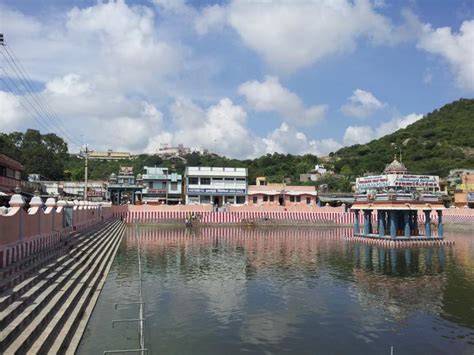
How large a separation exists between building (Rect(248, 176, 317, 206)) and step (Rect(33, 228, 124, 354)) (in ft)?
172

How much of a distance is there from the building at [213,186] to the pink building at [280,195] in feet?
5.95

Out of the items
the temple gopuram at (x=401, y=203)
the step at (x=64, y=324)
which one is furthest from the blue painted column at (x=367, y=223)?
the step at (x=64, y=324)

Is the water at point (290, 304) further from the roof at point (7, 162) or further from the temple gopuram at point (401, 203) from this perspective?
the roof at point (7, 162)

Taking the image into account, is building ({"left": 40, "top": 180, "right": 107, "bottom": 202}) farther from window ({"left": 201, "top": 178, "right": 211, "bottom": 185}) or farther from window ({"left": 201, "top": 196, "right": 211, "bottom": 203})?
window ({"left": 201, "top": 178, "right": 211, "bottom": 185})

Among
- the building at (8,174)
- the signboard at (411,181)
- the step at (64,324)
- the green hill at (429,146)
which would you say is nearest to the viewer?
the step at (64,324)

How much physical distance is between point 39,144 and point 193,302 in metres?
75.9

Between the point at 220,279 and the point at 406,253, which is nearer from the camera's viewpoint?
the point at 220,279

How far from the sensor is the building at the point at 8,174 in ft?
120

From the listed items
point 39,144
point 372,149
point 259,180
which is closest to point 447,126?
point 372,149

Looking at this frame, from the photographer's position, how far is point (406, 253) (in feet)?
103

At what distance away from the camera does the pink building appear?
68688 mm

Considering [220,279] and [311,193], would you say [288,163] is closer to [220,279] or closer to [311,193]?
[311,193]

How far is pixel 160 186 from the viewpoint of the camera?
69625 mm

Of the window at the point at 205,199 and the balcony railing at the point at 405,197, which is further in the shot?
the window at the point at 205,199
